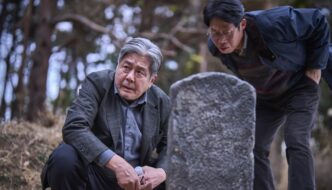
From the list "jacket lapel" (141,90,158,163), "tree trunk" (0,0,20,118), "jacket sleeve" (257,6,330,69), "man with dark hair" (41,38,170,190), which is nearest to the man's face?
"man with dark hair" (41,38,170,190)

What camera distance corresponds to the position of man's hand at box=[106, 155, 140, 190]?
9.47ft

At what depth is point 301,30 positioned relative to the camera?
357 centimetres

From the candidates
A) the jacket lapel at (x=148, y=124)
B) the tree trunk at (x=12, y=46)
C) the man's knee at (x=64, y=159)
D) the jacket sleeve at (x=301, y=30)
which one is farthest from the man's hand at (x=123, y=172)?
the tree trunk at (x=12, y=46)

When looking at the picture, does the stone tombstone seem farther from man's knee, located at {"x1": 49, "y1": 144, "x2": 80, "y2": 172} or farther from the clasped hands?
man's knee, located at {"x1": 49, "y1": 144, "x2": 80, "y2": 172}

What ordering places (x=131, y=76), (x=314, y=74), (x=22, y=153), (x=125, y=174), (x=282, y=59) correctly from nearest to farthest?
(x=125, y=174)
(x=131, y=76)
(x=282, y=59)
(x=314, y=74)
(x=22, y=153)

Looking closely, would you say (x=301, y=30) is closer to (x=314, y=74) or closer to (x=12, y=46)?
(x=314, y=74)

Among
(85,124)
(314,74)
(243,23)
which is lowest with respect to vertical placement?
(85,124)

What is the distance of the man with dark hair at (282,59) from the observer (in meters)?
3.35

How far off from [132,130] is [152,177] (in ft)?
1.07

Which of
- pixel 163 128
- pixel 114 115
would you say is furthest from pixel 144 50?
pixel 163 128

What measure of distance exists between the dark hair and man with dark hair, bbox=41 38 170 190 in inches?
→ 17.4

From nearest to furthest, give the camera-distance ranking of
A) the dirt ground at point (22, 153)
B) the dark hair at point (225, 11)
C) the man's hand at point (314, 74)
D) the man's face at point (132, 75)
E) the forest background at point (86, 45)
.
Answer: the man's face at point (132, 75), the dark hair at point (225, 11), the man's hand at point (314, 74), the dirt ground at point (22, 153), the forest background at point (86, 45)

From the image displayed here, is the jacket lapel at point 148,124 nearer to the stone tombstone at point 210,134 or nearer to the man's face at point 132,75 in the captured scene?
the man's face at point 132,75

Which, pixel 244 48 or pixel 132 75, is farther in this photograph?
pixel 244 48
